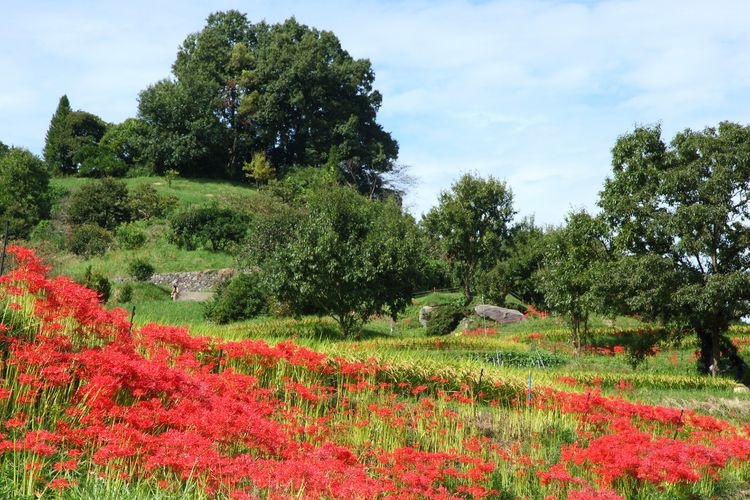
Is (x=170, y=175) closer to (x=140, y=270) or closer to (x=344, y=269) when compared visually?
(x=140, y=270)

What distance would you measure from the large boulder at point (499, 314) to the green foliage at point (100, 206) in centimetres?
1998

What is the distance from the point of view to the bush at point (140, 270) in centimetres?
3064

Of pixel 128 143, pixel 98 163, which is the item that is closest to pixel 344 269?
pixel 98 163

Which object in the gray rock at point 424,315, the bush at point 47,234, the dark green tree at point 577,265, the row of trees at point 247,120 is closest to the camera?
the dark green tree at point 577,265

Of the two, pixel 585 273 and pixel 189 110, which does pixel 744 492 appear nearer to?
pixel 585 273

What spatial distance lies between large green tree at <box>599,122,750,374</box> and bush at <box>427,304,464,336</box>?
7.49 metres

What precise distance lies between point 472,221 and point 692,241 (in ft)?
60.4

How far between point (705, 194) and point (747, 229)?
1.45 metres

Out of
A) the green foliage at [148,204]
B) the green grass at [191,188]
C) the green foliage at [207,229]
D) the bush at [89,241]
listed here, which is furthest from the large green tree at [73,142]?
the green foliage at [207,229]

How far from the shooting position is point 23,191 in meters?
38.5

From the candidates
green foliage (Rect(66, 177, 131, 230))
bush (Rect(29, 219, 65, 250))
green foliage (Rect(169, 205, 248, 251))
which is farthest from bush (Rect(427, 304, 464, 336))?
green foliage (Rect(66, 177, 131, 230))

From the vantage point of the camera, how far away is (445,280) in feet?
129

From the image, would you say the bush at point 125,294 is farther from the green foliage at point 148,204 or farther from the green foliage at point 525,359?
the green foliage at point 525,359

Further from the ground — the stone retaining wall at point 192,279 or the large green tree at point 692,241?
the large green tree at point 692,241
